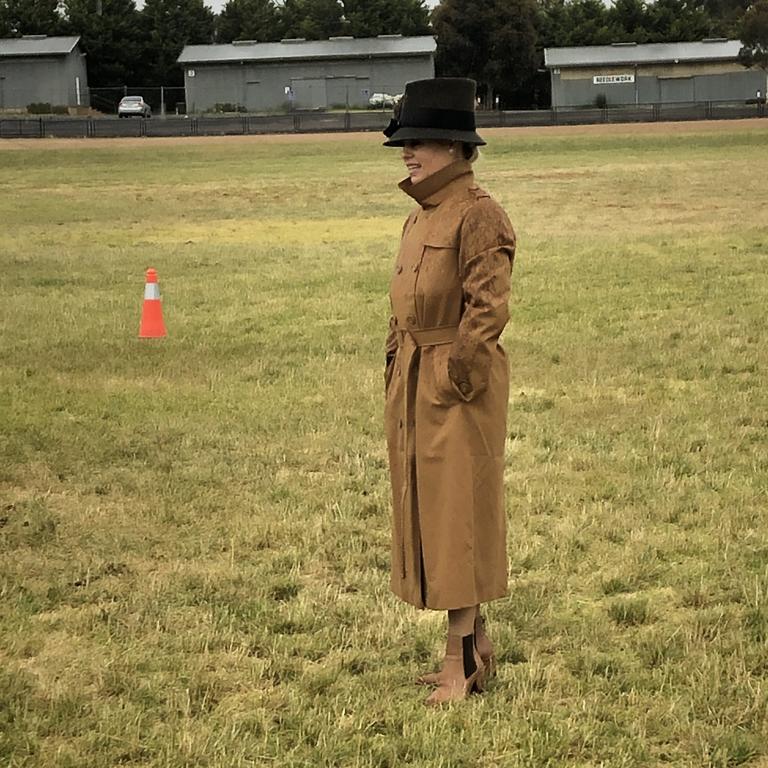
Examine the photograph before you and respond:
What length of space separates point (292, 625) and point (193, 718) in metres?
0.77

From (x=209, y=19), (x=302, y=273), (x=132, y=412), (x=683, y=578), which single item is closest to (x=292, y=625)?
(x=683, y=578)

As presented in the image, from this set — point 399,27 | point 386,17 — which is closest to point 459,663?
point 399,27

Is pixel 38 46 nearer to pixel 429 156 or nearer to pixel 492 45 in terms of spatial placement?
pixel 492 45

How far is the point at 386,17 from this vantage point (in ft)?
280

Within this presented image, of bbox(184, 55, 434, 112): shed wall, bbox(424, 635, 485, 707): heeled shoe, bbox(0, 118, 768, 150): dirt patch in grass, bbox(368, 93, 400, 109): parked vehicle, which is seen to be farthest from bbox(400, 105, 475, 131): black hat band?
bbox(184, 55, 434, 112): shed wall

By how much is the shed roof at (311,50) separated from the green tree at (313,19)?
27.4ft

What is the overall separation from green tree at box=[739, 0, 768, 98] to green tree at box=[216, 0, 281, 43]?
35.1 metres

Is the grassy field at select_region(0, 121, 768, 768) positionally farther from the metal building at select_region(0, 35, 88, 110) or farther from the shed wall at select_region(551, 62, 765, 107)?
the metal building at select_region(0, 35, 88, 110)

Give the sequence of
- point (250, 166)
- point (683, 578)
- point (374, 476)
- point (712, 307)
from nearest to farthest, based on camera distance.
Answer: point (683, 578), point (374, 476), point (712, 307), point (250, 166)

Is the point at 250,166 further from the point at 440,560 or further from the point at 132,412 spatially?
the point at 440,560

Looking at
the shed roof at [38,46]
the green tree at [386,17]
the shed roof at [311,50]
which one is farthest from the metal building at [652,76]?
the shed roof at [38,46]

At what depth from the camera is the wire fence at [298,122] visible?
47.6 meters

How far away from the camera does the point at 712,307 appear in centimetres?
1118

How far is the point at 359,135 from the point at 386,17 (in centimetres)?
4222
